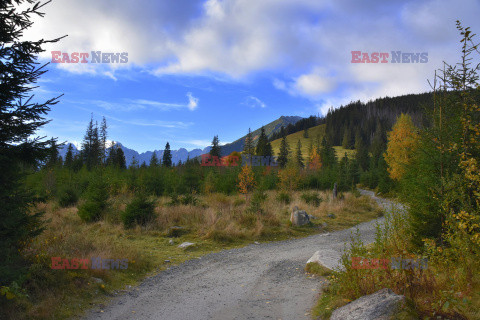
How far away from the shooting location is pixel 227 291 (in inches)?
235

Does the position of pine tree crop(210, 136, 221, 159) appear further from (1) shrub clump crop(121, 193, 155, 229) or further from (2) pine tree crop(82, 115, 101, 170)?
(1) shrub clump crop(121, 193, 155, 229)

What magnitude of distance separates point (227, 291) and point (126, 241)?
551 cm

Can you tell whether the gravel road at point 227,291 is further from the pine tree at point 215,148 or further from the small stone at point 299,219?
the pine tree at point 215,148

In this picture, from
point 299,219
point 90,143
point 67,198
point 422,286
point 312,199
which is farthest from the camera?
point 90,143

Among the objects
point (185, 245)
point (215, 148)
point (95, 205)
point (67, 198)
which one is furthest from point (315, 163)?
point (185, 245)

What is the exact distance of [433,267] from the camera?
477cm

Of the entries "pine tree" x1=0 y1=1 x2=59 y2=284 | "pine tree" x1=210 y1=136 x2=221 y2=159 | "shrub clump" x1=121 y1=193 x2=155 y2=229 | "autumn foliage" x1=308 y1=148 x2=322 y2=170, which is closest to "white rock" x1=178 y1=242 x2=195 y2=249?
"shrub clump" x1=121 y1=193 x2=155 y2=229

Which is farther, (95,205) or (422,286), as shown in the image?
(95,205)

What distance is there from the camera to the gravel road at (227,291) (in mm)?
4875

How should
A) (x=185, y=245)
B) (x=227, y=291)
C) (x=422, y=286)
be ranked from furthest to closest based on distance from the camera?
(x=185, y=245)
(x=227, y=291)
(x=422, y=286)

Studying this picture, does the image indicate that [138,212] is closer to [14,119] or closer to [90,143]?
[14,119]

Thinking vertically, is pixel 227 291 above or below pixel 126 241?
below

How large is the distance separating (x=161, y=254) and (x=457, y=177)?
8.29 metres

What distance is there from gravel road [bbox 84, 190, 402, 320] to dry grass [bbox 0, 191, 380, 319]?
57 centimetres
